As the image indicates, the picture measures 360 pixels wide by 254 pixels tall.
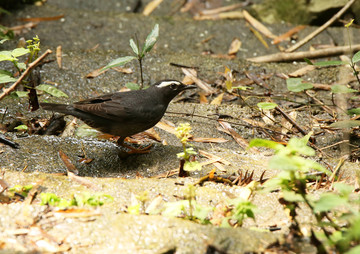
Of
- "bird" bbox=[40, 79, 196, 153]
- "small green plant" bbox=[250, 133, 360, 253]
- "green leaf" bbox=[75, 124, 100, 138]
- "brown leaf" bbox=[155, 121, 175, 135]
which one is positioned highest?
"small green plant" bbox=[250, 133, 360, 253]

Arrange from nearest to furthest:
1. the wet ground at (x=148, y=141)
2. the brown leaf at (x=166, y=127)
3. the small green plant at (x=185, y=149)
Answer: the wet ground at (x=148, y=141) → the small green plant at (x=185, y=149) → the brown leaf at (x=166, y=127)

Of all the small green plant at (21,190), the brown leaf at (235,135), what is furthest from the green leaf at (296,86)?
the small green plant at (21,190)

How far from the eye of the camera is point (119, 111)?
4777 mm

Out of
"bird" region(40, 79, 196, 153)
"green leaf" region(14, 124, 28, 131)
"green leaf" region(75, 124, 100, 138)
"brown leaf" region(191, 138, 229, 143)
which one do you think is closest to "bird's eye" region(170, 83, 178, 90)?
"bird" region(40, 79, 196, 153)

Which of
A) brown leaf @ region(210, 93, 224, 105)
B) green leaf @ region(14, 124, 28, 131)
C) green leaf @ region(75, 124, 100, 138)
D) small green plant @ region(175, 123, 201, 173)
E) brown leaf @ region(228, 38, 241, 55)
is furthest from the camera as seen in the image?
brown leaf @ region(228, 38, 241, 55)

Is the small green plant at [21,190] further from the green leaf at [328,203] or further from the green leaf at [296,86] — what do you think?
the green leaf at [296,86]

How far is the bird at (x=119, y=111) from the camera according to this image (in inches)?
187

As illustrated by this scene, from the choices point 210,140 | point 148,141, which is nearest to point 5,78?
point 148,141

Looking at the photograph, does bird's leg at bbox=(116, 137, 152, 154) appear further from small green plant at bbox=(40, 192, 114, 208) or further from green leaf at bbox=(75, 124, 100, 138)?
small green plant at bbox=(40, 192, 114, 208)

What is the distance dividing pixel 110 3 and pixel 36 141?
5863 mm

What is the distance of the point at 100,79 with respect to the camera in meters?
6.42

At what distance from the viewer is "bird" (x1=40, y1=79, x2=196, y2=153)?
4758mm

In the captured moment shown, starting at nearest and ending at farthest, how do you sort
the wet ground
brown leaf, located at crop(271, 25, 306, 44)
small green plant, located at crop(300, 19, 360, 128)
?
the wet ground < small green plant, located at crop(300, 19, 360, 128) < brown leaf, located at crop(271, 25, 306, 44)

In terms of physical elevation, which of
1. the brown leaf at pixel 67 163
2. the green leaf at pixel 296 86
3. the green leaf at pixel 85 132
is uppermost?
the green leaf at pixel 296 86
